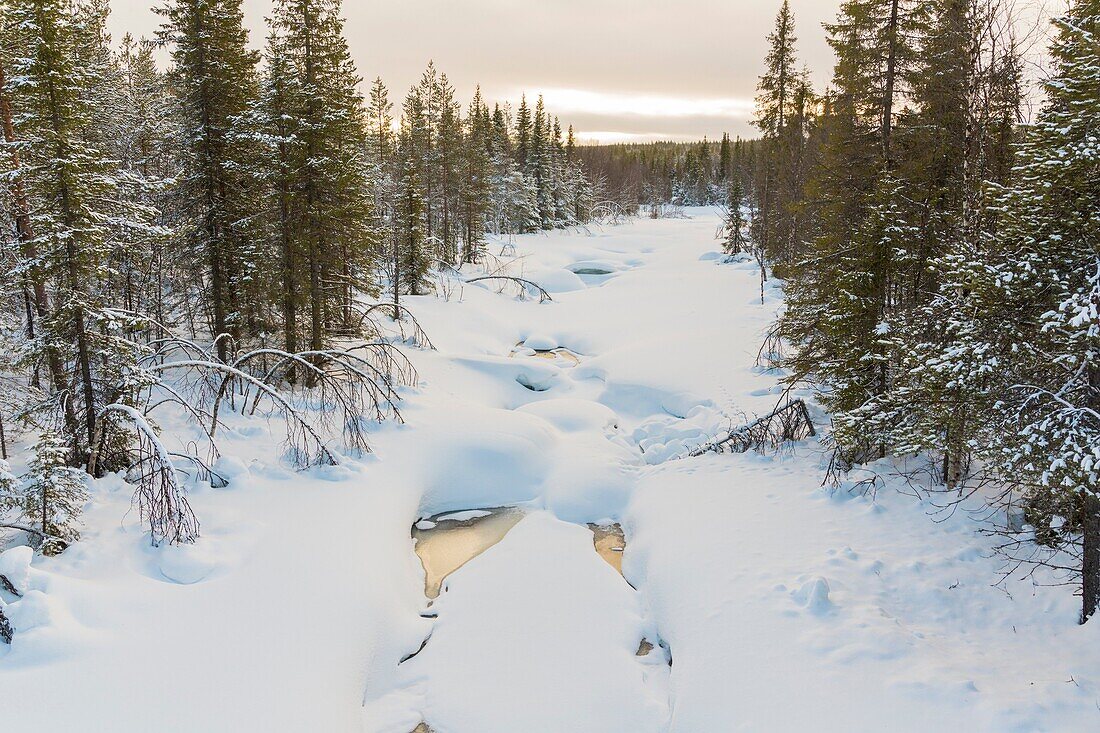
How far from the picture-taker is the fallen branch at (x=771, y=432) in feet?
41.5

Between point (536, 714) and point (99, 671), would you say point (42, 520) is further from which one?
point (536, 714)

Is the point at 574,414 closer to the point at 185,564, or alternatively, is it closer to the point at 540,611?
the point at 540,611

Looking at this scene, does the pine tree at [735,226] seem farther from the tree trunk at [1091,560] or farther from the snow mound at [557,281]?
the tree trunk at [1091,560]

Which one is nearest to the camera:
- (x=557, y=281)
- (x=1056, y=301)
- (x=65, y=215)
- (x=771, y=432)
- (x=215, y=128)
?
(x=1056, y=301)

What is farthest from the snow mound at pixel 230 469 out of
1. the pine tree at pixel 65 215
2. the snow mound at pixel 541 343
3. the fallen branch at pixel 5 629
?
the snow mound at pixel 541 343

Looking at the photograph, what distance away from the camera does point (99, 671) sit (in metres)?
6.36

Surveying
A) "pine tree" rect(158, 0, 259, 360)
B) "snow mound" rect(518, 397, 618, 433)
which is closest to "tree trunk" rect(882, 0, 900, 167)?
"snow mound" rect(518, 397, 618, 433)

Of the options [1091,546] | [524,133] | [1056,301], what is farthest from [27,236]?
[524,133]

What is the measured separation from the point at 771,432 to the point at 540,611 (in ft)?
21.2

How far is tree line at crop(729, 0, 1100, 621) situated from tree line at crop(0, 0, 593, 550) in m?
9.03

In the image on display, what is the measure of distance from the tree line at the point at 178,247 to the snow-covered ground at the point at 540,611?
3.13 feet

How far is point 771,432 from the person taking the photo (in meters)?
13.1

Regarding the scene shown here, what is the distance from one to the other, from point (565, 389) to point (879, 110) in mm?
10650

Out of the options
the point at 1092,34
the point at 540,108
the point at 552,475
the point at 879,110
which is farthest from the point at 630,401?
the point at 540,108
